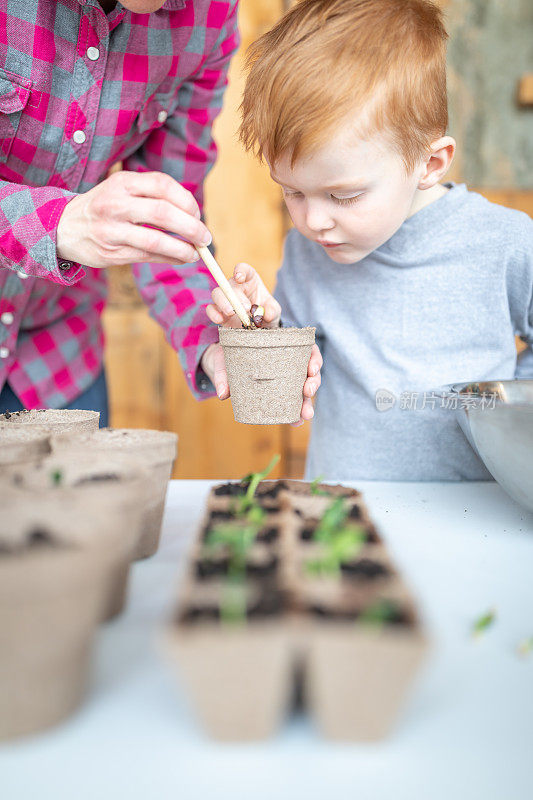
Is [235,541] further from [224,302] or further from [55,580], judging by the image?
[224,302]

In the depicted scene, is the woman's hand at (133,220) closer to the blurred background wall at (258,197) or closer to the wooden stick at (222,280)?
the wooden stick at (222,280)

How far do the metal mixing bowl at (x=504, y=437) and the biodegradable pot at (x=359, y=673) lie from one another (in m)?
0.45

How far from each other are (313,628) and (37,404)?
1.09 meters

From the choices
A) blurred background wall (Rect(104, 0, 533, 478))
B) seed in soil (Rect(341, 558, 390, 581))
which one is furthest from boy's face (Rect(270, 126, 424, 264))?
blurred background wall (Rect(104, 0, 533, 478))

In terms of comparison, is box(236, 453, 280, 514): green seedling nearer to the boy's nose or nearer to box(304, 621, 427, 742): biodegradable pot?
box(304, 621, 427, 742): biodegradable pot

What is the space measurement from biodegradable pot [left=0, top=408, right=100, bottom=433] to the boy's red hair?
1.69 feet

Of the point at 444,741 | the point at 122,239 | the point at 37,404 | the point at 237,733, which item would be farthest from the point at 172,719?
the point at 37,404

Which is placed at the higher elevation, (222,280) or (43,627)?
(222,280)

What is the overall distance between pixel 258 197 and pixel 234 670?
2209 mm

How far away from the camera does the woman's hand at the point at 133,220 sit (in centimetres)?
87

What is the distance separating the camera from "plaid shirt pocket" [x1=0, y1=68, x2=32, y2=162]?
3.55ft

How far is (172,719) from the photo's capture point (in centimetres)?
49

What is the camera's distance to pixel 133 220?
880 mm

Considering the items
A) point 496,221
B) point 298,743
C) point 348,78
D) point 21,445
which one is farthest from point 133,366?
point 298,743
